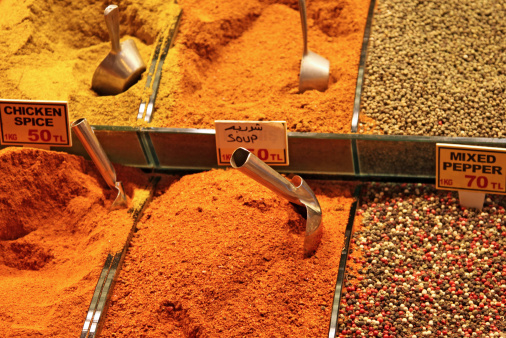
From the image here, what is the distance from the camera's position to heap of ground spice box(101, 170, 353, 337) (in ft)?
5.37

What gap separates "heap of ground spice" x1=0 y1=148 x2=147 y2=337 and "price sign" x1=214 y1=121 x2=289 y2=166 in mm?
307

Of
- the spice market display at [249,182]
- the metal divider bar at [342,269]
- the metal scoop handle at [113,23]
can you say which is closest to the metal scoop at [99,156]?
the spice market display at [249,182]

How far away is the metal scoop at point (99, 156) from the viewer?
1.80 meters

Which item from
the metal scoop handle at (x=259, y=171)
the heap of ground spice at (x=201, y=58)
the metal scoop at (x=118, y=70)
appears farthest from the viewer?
the metal scoop at (x=118, y=70)

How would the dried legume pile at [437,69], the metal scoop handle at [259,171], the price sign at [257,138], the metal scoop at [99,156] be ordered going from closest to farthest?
the metal scoop handle at [259,171]
the metal scoop at [99,156]
the price sign at [257,138]
the dried legume pile at [437,69]

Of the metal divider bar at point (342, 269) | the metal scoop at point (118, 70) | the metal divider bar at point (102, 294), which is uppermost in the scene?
the metal scoop at point (118, 70)

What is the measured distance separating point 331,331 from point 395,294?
20 cm

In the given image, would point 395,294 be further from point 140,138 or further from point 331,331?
point 140,138

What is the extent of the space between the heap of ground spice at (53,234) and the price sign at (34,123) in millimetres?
67

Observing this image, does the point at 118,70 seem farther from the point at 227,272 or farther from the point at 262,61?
the point at 227,272

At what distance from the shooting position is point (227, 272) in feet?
5.52

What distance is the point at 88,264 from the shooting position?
1.78 meters

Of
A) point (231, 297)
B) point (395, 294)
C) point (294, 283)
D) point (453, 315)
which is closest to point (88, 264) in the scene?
point (231, 297)

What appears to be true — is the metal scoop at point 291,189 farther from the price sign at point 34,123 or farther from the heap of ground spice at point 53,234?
the price sign at point 34,123
